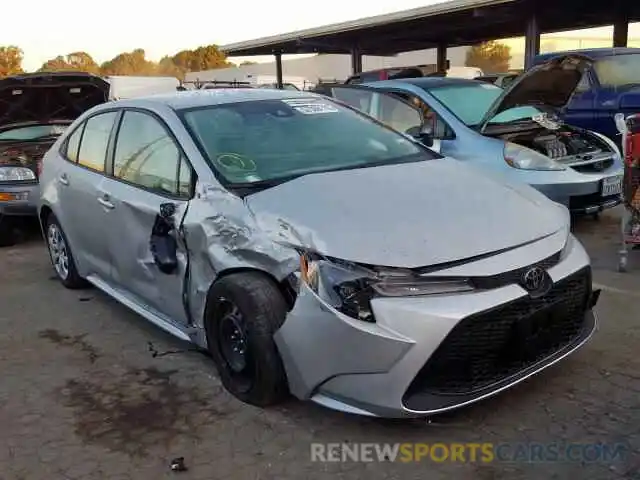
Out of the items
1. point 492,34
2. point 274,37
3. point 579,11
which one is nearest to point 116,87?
point 274,37

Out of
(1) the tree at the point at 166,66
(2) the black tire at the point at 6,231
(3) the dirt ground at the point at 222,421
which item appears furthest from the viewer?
(1) the tree at the point at 166,66

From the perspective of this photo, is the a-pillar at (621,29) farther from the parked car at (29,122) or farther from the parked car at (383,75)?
the parked car at (29,122)

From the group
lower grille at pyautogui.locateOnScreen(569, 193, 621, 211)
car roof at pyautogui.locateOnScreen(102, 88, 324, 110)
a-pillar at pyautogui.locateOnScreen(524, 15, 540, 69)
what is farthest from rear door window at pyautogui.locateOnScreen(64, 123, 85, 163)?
a-pillar at pyautogui.locateOnScreen(524, 15, 540, 69)

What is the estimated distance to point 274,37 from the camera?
87.5 feet

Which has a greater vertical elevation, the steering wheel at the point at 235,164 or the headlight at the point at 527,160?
the steering wheel at the point at 235,164

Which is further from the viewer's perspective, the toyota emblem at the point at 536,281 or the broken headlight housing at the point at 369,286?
the toyota emblem at the point at 536,281

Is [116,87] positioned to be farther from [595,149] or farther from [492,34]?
[595,149]

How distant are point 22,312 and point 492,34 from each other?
23396 millimetres

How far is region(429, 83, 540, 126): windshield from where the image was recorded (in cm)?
674

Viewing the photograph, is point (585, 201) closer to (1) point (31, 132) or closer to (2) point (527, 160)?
(2) point (527, 160)

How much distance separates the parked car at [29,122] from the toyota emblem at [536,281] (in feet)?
17.5

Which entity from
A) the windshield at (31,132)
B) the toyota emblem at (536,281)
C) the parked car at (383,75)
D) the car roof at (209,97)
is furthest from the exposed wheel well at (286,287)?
the parked car at (383,75)

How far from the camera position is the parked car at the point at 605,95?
8.67 meters

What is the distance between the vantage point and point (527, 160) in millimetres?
6133
